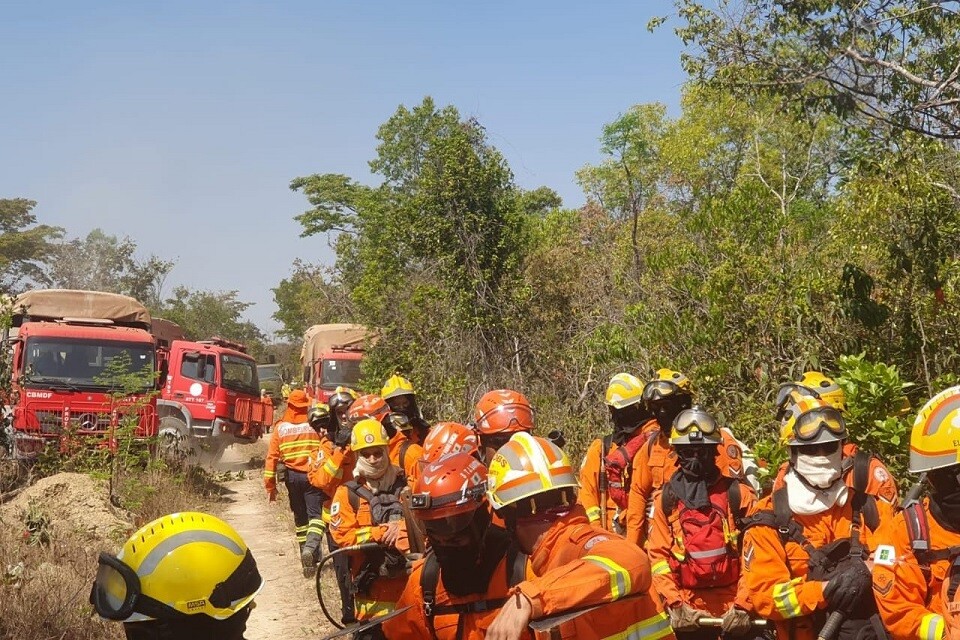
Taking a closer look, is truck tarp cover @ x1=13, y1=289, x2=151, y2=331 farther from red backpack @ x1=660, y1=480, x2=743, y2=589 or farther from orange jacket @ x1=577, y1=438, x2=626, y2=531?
red backpack @ x1=660, y1=480, x2=743, y2=589

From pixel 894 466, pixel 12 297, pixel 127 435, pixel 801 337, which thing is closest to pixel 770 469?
pixel 894 466

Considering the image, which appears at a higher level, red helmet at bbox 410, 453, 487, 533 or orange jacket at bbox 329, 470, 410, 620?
red helmet at bbox 410, 453, 487, 533

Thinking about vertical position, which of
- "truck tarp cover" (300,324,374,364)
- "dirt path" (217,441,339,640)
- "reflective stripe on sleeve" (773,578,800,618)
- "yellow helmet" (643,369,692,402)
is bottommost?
"dirt path" (217,441,339,640)

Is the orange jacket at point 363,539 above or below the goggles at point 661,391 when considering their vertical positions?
below

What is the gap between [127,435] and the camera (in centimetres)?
1348

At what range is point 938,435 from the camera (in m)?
3.56

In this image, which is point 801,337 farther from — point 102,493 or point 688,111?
point 688,111

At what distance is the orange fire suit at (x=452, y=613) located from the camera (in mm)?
3426

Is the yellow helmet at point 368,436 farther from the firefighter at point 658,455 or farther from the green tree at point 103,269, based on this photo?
the green tree at point 103,269

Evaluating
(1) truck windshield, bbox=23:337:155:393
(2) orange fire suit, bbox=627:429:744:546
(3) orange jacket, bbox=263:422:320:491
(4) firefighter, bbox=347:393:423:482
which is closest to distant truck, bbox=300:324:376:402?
(1) truck windshield, bbox=23:337:155:393

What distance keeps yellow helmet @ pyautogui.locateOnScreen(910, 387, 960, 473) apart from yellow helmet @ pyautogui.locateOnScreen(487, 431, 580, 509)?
1319mm

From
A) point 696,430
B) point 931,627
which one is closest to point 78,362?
point 696,430

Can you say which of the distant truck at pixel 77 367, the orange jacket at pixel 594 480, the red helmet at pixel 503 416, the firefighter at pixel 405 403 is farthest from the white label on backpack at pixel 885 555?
the distant truck at pixel 77 367

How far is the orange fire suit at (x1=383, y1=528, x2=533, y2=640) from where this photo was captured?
11.2 ft
